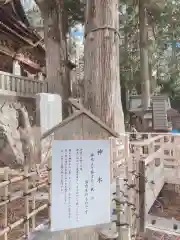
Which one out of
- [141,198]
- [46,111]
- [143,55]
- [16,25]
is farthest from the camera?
[143,55]

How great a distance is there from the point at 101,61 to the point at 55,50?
3.14 metres

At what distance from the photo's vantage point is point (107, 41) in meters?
5.45

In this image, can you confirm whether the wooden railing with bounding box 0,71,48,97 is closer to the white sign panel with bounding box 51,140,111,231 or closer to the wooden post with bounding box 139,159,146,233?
the wooden post with bounding box 139,159,146,233

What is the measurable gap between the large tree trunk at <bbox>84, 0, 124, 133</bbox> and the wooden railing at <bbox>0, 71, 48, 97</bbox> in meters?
3.04

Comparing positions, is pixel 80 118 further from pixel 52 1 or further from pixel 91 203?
pixel 52 1

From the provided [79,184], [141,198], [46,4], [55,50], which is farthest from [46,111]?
[79,184]

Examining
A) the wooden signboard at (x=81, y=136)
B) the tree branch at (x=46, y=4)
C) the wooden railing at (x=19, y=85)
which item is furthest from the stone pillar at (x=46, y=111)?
the wooden signboard at (x=81, y=136)

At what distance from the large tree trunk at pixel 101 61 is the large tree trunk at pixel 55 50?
253 centimetres

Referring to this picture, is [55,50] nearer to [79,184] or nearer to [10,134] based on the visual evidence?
[10,134]

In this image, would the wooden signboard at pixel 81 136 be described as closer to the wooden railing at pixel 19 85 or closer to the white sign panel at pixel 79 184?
the white sign panel at pixel 79 184

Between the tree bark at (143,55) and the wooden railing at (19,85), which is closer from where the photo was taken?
the wooden railing at (19,85)

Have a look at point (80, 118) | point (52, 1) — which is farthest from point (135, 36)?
point (80, 118)

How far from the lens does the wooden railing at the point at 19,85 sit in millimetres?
7365

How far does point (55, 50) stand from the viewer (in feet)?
26.3
